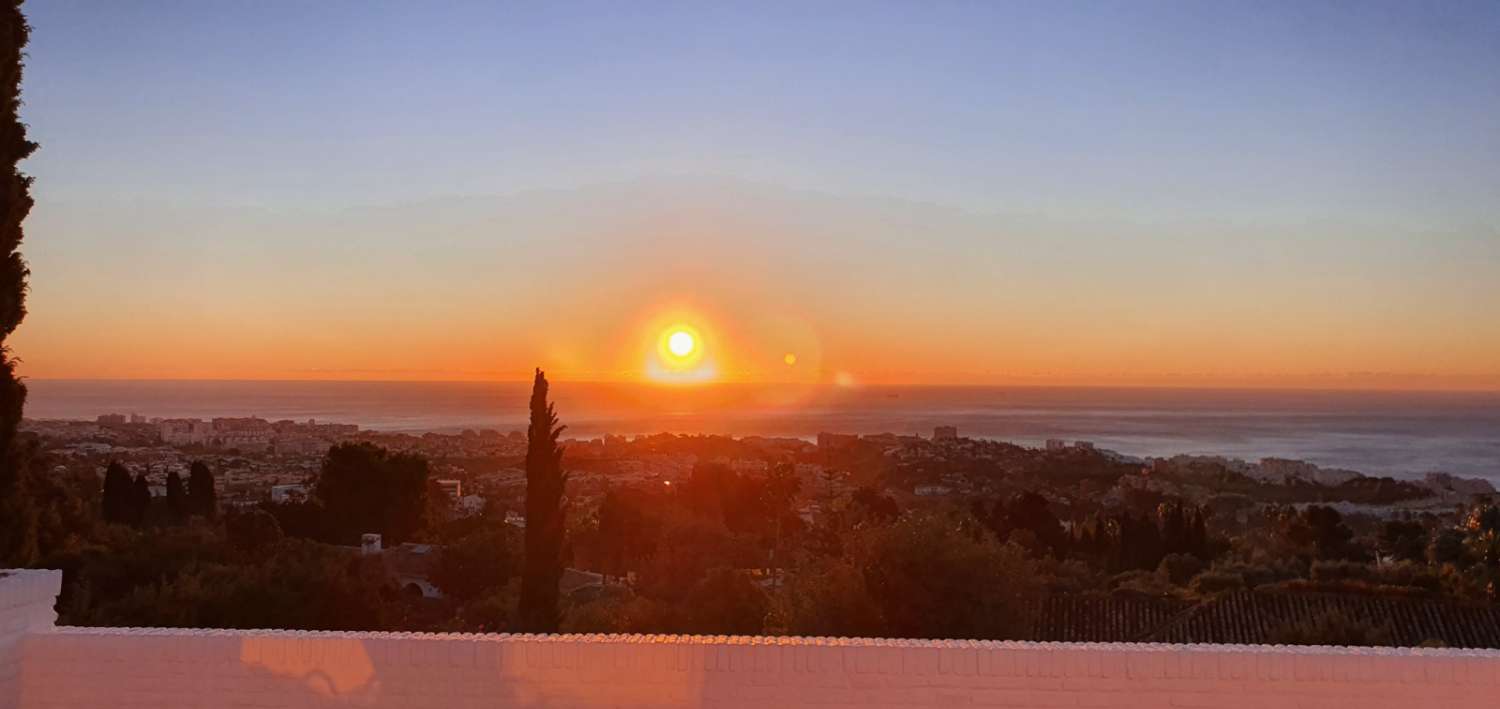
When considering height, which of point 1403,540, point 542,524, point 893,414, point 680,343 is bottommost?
point 1403,540

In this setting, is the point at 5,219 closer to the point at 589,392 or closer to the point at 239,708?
the point at 239,708

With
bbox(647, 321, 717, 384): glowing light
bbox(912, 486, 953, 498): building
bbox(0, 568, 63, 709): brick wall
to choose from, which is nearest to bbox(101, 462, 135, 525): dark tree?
bbox(647, 321, 717, 384): glowing light

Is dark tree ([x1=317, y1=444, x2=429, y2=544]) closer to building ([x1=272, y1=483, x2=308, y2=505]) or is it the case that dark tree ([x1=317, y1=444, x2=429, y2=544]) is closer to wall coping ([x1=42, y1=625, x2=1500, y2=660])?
building ([x1=272, y1=483, x2=308, y2=505])

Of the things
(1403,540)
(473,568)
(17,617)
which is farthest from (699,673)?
(1403,540)

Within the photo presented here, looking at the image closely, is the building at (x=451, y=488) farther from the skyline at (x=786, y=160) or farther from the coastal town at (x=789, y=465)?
the skyline at (x=786, y=160)

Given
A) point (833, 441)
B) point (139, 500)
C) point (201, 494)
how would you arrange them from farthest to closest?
point (833, 441) → point (201, 494) → point (139, 500)

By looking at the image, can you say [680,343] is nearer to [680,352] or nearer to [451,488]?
[680,352]
